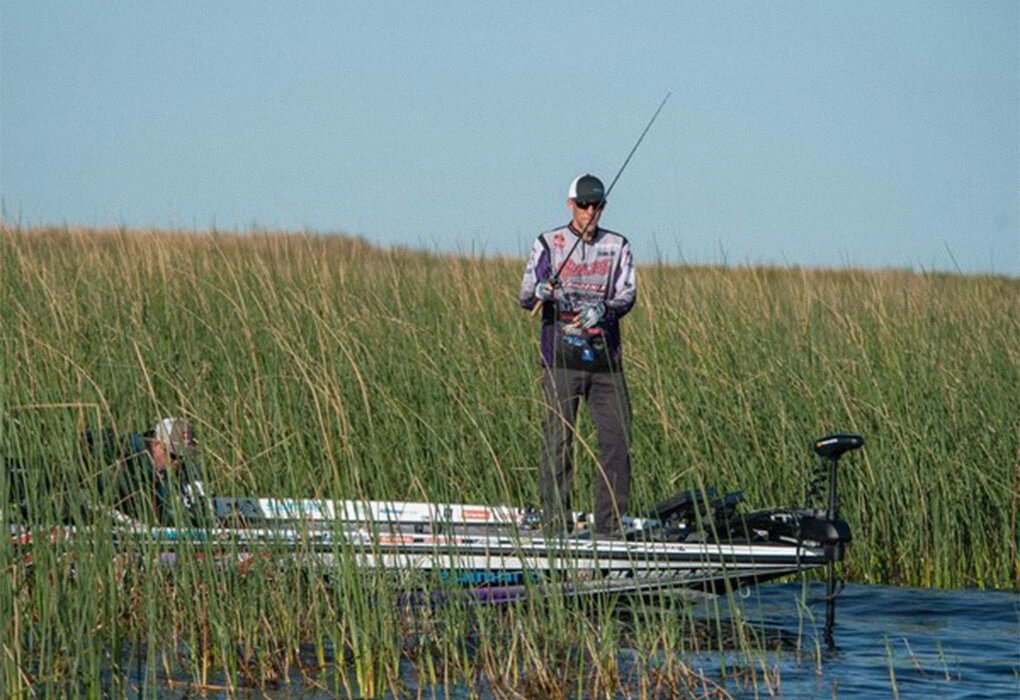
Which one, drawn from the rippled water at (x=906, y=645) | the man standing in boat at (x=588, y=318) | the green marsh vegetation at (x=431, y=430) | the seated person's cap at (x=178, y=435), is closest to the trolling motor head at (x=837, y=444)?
the rippled water at (x=906, y=645)

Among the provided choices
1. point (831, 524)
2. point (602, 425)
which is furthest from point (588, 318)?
point (831, 524)

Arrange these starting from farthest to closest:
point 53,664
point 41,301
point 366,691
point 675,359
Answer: point 41,301, point 675,359, point 366,691, point 53,664

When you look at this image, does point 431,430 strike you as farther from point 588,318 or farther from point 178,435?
point 588,318

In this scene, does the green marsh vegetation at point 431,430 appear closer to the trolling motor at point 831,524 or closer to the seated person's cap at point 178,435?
the seated person's cap at point 178,435

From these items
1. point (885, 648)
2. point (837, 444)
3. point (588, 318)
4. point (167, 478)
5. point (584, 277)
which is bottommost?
Answer: point (885, 648)

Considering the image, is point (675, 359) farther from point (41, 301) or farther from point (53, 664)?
point (53, 664)

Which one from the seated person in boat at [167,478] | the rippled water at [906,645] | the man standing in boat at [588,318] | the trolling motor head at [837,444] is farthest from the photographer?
the man standing in boat at [588,318]

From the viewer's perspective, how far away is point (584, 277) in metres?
8.61

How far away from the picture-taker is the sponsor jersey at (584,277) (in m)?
8.60

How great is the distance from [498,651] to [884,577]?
12.8 ft

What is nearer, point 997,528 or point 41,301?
point 997,528

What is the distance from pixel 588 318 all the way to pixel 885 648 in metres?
2.16

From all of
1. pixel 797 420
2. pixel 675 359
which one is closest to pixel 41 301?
pixel 675 359

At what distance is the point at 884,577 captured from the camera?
9.59 metres
